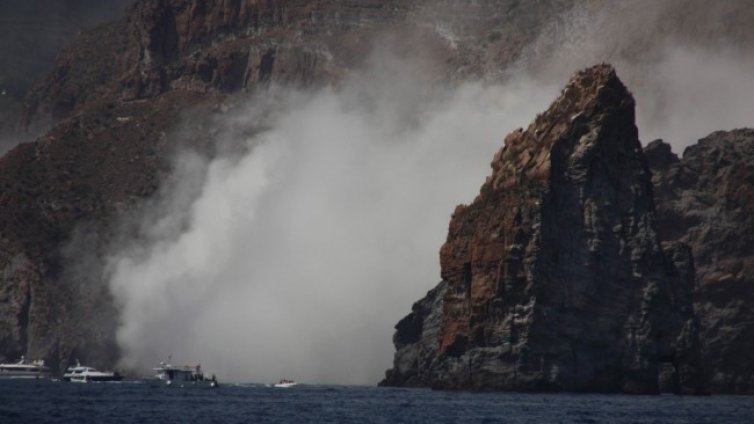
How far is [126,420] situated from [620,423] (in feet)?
170

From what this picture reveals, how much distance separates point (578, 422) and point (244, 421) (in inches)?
1382

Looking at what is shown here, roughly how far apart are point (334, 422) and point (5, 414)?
3477 cm

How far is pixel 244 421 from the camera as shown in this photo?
199 meters

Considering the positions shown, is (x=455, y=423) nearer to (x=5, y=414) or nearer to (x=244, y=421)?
(x=244, y=421)

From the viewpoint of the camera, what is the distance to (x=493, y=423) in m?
198

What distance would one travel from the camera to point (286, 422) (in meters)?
199

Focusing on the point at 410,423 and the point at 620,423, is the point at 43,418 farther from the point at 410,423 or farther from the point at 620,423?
the point at 620,423

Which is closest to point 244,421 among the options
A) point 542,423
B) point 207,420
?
point 207,420

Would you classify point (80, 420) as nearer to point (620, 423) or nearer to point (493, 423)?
point (493, 423)

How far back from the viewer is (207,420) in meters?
198

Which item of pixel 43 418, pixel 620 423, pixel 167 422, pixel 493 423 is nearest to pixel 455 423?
pixel 493 423

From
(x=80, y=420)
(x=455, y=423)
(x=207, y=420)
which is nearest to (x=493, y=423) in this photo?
(x=455, y=423)

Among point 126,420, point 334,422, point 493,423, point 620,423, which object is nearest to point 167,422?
point 126,420

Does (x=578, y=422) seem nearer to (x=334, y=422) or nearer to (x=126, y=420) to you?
(x=334, y=422)
